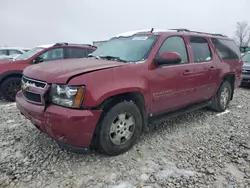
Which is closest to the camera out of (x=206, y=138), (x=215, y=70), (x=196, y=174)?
(x=196, y=174)

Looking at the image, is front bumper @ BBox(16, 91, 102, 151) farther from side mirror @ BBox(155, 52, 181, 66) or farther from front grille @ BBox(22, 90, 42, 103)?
side mirror @ BBox(155, 52, 181, 66)

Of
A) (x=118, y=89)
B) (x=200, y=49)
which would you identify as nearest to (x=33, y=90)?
(x=118, y=89)

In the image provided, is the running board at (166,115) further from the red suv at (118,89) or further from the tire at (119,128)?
the tire at (119,128)

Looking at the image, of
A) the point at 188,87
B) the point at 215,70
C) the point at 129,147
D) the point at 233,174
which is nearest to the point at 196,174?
the point at 233,174

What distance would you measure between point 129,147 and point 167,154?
1.87 ft

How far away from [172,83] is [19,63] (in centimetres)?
463

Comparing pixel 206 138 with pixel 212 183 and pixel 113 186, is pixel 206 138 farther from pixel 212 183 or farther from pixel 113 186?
pixel 113 186

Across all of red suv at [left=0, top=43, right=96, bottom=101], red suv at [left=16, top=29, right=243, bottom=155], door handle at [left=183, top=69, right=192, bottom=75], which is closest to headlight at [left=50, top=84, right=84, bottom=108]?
red suv at [left=16, top=29, right=243, bottom=155]

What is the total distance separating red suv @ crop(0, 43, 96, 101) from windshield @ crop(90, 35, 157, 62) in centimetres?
316

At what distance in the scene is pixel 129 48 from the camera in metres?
3.87

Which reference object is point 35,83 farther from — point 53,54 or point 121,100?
point 53,54

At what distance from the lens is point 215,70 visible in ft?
16.3

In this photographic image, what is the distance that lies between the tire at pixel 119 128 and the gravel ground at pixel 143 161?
15 centimetres

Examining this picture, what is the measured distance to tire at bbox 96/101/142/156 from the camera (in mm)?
3020
